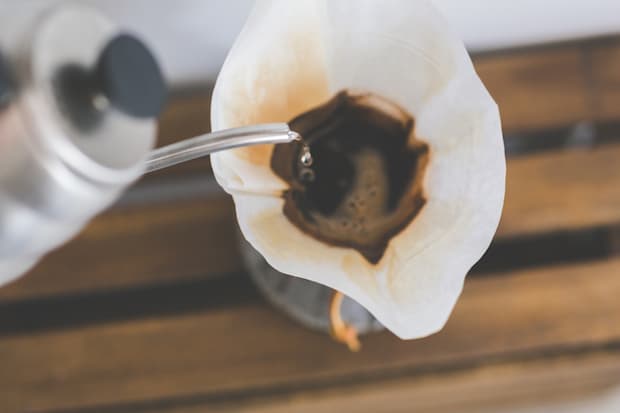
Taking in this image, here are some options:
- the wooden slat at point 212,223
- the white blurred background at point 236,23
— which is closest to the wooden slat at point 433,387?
the wooden slat at point 212,223

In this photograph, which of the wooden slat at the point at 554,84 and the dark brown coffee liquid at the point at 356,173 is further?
the wooden slat at the point at 554,84

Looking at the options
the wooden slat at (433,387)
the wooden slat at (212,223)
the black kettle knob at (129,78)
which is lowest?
the wooden slat at (433,387)

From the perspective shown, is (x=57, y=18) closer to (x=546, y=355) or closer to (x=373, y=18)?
(x=373, y=18)

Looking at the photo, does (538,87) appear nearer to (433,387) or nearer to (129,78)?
(433,387)

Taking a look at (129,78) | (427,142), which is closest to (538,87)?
(427,142)

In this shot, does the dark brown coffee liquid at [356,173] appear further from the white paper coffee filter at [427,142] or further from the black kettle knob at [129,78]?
the black kettle knob at [129,78]

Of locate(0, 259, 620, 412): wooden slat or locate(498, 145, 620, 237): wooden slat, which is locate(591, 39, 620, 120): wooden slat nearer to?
locate(498, 145, 620, 237): wooden slat

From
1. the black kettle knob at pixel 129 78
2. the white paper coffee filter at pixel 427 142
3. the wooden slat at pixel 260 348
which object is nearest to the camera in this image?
the black kettle knob at pixel 129 78
